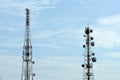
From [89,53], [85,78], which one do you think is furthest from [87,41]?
[85,78]

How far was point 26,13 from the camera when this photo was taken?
378ft

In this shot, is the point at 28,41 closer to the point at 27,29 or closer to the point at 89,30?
the point at 27,29

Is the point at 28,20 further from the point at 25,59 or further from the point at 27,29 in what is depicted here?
the point at 25,59

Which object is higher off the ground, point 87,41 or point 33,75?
point 87,41

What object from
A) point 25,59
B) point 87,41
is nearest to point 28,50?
point 25,59

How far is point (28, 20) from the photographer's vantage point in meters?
115

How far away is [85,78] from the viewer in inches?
3260

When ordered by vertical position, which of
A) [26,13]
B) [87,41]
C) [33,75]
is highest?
[26,13]

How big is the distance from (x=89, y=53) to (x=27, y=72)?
3253 centimetres

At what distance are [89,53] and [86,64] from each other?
2.39 meters

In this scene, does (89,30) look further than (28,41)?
No

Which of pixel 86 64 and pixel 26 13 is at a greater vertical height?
pixel 26 13

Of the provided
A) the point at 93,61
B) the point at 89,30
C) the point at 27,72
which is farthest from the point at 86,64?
the point at 27,72

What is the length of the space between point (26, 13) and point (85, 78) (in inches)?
1492
